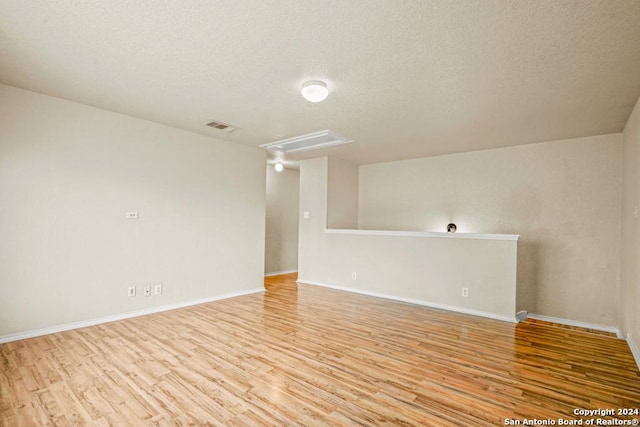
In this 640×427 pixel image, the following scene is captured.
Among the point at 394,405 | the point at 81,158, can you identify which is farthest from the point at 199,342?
the point at 81,158

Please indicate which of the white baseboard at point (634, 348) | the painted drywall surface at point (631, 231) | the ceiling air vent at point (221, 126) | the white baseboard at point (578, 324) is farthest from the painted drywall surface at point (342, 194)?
the white baseboard at point (634, 348)

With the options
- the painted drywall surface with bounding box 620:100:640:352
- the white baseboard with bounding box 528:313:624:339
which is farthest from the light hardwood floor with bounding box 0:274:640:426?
the white baseboard with bounding box 528:313:624:339

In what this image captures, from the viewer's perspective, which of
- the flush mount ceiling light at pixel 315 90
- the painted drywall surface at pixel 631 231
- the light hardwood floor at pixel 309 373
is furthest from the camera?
the painted drywall surface at pixel 631 231

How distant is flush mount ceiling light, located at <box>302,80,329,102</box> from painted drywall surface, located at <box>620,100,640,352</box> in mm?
3090

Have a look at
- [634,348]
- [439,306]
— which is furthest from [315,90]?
[634,348]

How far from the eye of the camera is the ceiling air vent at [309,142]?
15.0 feet

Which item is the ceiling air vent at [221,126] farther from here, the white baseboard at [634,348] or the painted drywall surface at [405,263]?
the white baseboard at [634,348]

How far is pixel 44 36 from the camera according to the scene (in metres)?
2.19

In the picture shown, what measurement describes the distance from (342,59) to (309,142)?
2.56 metres

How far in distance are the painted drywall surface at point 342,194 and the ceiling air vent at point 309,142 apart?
982 millimetres

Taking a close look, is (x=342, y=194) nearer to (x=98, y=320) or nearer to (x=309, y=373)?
(x=309, y=373)

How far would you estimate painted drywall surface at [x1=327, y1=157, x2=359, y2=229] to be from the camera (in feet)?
20.0

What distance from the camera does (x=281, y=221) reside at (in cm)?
747

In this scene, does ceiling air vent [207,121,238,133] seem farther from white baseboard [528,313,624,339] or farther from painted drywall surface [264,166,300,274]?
white baseboard [528,313,624,339]
